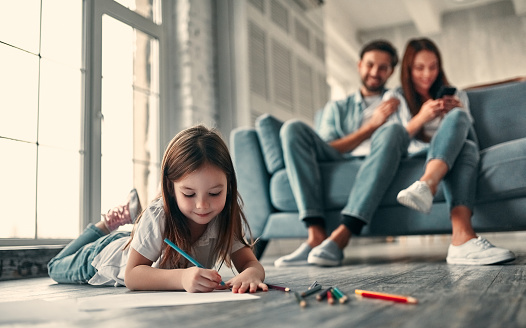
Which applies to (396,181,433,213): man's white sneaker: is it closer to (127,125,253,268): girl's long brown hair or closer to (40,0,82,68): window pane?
(127,125,253,268): girl's long brown hair

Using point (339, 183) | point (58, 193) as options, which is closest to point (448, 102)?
point (339, 183)

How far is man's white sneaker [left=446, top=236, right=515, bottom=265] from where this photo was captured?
1493mm

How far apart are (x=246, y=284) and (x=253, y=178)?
1232 mm

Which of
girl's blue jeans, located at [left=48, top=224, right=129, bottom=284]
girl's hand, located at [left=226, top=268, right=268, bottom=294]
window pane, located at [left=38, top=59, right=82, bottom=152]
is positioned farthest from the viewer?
window pane, located at [left=38, top=59, right=82, bottom=152]

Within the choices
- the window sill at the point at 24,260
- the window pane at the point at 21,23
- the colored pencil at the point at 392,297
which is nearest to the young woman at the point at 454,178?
the colored pencil at the point at 392,297

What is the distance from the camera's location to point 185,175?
109 centimetres

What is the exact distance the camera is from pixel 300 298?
840mm

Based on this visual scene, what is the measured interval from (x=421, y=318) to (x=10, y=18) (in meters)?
2.13

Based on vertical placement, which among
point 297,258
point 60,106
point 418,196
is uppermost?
point 60,106

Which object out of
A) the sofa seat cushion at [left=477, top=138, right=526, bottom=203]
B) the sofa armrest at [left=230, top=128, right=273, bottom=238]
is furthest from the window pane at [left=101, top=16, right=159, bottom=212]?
the sofa seat cushion at [left=477, top=138, right=526, bottom=203]

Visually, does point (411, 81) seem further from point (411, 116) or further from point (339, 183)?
point (339, 183)

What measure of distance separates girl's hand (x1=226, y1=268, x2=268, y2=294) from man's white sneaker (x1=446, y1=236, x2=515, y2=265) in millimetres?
842

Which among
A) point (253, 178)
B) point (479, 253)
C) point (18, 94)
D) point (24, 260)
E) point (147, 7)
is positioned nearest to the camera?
point (479, 253)

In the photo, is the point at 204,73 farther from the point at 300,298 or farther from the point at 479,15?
the point at 479,15
